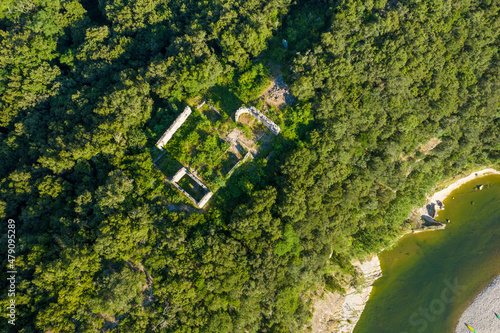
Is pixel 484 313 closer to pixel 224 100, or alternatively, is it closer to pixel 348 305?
pixel 348 305

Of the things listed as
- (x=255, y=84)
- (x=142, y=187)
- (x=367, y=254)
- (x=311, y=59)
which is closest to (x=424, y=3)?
(x=311, y=59)

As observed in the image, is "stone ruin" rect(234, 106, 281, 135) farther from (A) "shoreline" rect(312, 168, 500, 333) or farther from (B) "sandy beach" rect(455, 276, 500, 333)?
(B) "sandy beach" rect(455, 276, 500, 333)

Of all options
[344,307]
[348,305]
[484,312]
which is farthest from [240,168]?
[484,312]

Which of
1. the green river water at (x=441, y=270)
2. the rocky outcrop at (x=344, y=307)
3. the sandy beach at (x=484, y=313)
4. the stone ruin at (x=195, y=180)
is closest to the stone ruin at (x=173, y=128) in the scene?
the stone ruin at (x=195, y=180)

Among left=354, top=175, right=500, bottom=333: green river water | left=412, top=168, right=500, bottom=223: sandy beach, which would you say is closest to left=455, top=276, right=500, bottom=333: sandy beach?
left=354, top=175, right=500, bottom=333: green river water

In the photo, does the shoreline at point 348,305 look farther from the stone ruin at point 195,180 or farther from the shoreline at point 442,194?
the stone ruin at point 195,180

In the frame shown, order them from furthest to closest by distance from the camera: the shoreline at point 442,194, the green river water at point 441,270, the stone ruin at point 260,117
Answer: the shoreline at point 442,194
the green river water at point 441,270
the stone ruin at point 260,117
